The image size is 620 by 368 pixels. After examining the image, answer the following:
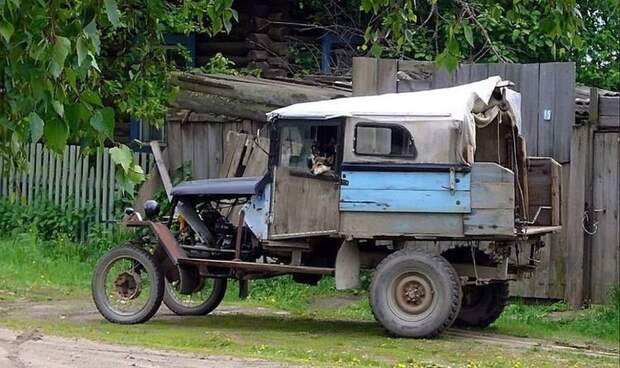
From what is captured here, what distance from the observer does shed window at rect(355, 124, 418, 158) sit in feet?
36.5

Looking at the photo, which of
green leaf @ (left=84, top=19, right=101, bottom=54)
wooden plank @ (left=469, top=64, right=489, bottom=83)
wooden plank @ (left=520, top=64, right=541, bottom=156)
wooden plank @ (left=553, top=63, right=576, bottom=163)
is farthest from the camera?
wooden plank @ (left=469, top=64, right=489, bottom=83)

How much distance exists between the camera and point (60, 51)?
4.02 metres

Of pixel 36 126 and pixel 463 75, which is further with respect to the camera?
pixel 463 75

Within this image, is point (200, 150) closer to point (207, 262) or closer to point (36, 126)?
point (207, 262)

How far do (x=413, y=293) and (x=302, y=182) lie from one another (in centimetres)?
144

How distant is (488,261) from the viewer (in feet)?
37.6

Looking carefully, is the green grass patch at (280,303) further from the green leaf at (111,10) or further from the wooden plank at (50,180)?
the green leaf at (111,10)

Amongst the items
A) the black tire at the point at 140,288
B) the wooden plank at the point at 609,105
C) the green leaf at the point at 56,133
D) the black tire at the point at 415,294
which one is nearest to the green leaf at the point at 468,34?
the green leaf at the point at 56,133

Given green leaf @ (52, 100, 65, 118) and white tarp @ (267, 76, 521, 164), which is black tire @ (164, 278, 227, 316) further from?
green leaf @ (52, 100, 65, 118)

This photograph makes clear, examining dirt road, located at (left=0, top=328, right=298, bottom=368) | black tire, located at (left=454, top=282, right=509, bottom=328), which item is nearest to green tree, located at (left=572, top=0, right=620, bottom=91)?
black tire, located at (left=454, top=282, right=509, bottom=328)

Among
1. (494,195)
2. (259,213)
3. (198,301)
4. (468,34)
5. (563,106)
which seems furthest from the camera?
(563,106)

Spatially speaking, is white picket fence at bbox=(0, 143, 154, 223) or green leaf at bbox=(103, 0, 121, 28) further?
white picket fence at bbox=(0, 143, 154, 223)

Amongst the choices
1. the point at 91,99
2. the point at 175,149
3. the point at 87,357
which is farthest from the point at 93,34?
the point at 175,149

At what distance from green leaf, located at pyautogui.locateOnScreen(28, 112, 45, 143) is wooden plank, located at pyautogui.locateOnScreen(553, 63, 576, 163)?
9698mm
